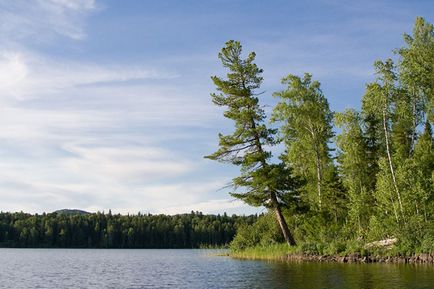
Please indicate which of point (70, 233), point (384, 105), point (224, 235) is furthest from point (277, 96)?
point (70, 233)

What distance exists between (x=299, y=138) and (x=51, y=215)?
141086 mm

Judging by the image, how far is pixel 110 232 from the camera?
162 metres

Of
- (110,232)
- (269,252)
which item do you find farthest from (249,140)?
(110,232)

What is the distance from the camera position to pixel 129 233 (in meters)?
160

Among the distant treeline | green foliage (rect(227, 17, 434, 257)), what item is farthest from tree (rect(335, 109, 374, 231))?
the distant treeline

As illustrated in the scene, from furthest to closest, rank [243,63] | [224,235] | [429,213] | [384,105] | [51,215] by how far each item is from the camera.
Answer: [51,215] → [224,235] → [243,63] → [384,105] → [429,213]

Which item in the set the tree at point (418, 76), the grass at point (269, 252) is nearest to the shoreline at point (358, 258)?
the grass at point (269, 252)

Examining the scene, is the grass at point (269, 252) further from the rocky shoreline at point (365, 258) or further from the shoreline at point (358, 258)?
the rocky shoreline at point (365, 258)

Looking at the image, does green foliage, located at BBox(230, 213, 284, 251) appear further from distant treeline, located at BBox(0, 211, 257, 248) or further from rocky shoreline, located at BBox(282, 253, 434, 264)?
distant treeline, located at BBox(0, 211, 257, 248)

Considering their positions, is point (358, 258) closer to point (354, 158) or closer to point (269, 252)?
point (269, 252)

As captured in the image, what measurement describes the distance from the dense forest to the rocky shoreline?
82 cm

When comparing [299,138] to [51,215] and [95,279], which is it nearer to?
[95,279]

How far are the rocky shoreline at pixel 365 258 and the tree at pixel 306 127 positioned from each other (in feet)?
40.5

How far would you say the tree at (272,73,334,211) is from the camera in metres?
56.3
